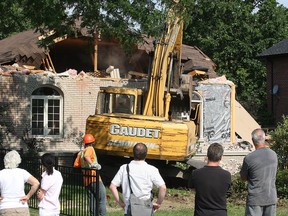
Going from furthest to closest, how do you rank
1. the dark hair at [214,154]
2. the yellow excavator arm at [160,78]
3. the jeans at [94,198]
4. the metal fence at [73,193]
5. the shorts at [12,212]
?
the yellow excavator arm at [160,78]
the metal fence at [73,193]
the jeans at [94,198]
the shorts at [12,212]
the dark hair at [214,154]

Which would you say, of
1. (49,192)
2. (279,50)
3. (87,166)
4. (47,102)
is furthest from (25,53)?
(49,192)

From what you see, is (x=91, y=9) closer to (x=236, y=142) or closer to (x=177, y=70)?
(x=177, y=70)

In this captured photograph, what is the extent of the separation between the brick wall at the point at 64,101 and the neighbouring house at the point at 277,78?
12790 millimetres

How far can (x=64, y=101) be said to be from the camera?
2375 centimetres

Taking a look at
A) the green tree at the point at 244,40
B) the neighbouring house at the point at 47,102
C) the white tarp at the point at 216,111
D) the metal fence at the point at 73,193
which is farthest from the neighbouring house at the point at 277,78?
the metal fence at the point at 73,193

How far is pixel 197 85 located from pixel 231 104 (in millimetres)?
1889

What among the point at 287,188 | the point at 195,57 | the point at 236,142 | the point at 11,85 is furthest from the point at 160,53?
the point at 195,57

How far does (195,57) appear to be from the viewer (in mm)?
31453

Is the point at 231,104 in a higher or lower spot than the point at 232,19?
lower

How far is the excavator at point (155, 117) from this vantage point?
643 inches

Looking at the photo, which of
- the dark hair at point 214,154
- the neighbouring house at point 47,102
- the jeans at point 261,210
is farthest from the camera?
the neighbouring house at point 47,102

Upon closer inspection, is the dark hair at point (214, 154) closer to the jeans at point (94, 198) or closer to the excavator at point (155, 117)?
the jeans at point (94, 198)

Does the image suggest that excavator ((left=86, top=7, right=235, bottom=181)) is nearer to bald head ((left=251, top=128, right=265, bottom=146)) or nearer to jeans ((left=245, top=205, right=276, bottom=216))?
bald head ((left=251, top=128, right=265, bottom=146))

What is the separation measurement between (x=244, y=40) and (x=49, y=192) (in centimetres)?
3548
